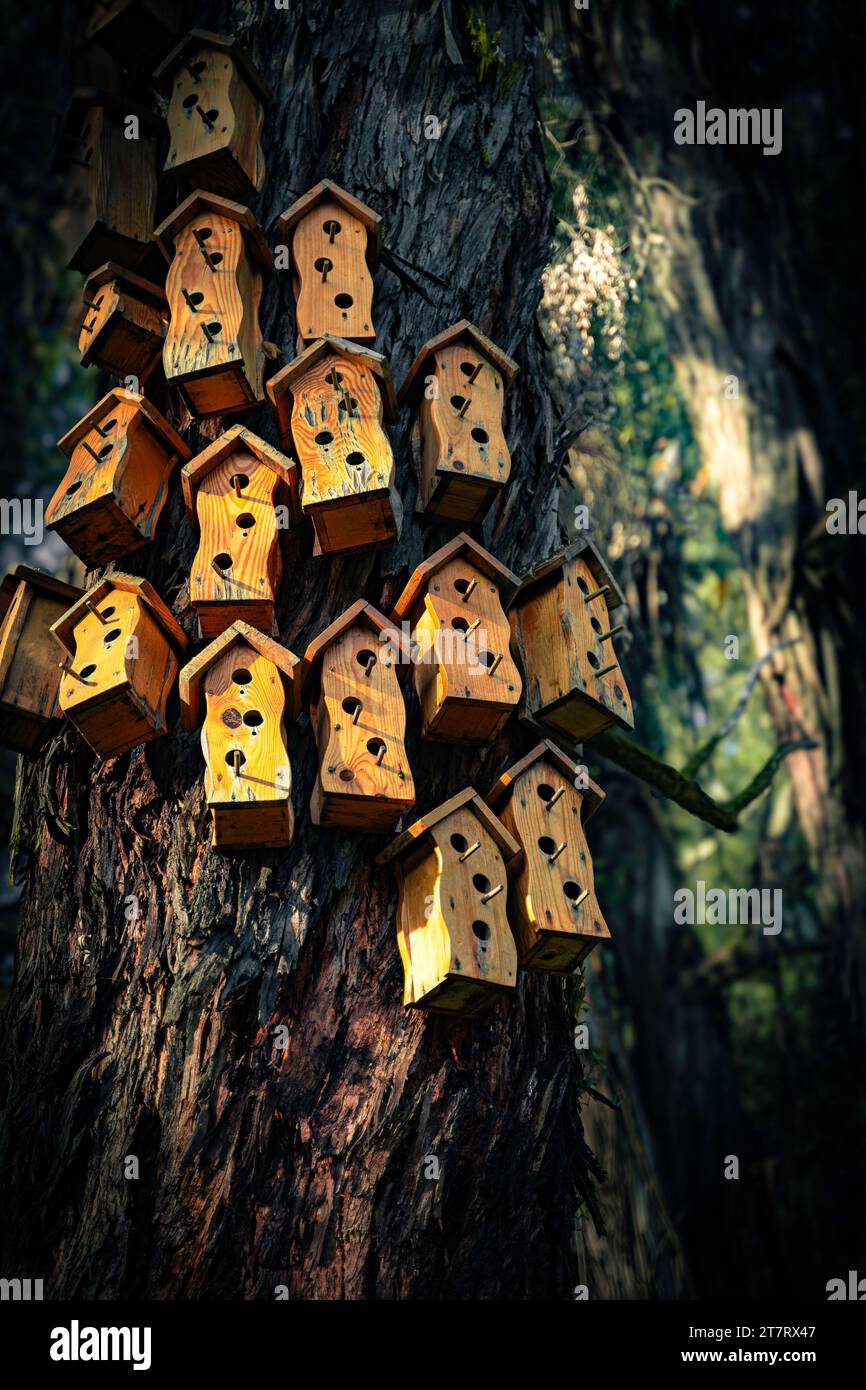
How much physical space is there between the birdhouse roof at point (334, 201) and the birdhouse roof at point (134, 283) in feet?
1.24

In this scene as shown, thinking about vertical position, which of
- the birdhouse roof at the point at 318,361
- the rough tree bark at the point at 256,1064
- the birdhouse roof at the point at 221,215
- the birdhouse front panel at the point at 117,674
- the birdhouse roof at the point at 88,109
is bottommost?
the rough tree bark at the point at 256,1064

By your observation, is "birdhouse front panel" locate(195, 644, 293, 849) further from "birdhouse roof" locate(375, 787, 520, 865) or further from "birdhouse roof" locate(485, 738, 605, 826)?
"birdhouse roof" locate(485, 738, 605, 826)

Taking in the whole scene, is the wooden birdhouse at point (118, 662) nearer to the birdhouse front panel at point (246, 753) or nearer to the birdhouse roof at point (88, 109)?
the birdhouse front panel at point (246, 753)

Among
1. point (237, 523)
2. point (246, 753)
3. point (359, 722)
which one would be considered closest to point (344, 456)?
point (237, 523)

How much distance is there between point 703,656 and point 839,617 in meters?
2.19

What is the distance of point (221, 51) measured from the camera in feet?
12.4

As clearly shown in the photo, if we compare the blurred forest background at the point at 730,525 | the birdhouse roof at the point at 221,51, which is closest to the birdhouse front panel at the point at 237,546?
the birdhouse roof at the point at 221,51

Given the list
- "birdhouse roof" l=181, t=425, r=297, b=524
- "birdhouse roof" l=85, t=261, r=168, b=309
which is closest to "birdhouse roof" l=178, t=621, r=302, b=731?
"birdhouse roof" l=181, t=425, r=297, b=524

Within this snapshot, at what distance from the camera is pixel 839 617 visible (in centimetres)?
735

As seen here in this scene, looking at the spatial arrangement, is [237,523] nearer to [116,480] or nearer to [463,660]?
[116,480]

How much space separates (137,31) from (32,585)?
1.75 metres

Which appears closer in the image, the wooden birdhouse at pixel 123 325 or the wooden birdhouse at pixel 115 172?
the wooden birdhouse at pixel 123 325

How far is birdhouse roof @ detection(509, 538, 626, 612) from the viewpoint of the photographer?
11.4ft

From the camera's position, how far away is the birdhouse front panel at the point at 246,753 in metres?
2.90
